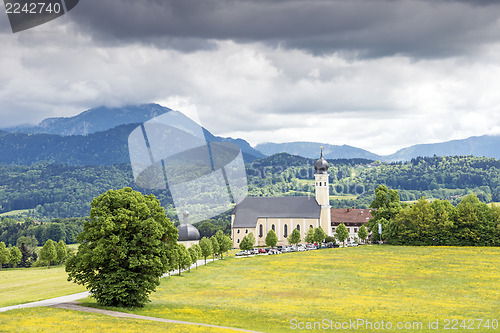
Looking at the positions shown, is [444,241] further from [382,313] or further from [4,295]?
[4,295]

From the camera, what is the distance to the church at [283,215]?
12606cm

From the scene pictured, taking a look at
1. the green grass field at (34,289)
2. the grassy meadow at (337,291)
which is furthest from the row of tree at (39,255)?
the grassy meadow at (337,291)

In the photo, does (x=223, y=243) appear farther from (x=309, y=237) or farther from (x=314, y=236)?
(x=309, y=237)

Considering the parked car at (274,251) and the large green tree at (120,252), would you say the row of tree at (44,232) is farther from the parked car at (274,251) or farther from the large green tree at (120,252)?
the large green tree at (120,252)

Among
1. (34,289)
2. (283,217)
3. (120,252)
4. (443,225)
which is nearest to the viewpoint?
(120,252)

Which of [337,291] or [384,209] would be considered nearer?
[337,291]

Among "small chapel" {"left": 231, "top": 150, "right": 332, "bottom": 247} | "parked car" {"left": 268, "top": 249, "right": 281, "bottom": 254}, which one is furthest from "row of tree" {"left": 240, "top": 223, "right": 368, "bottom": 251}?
"small chapel" {"left": 231, "top": 150, "right": 332, "bottom": 247}

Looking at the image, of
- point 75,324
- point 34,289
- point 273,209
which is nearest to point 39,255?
point 34,289

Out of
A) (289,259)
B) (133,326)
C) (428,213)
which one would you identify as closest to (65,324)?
(133,326)

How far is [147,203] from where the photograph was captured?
4591 centimetres

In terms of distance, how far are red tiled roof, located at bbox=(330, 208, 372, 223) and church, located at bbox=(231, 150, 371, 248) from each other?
7.18 meters

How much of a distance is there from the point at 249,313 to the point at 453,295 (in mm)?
20111

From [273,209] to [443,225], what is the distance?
39.8 metres

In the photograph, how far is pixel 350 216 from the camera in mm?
138625
